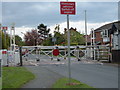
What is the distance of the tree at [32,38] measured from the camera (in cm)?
8012

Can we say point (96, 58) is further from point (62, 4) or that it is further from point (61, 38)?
point (61, 38)

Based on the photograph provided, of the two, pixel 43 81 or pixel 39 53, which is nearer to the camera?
pixel 43 81

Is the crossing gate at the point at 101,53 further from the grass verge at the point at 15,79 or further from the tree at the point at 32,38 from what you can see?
the tree at the point at 32,38

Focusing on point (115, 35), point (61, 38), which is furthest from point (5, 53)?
point (61, 38)

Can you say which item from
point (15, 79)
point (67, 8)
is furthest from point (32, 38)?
point (67, 8)

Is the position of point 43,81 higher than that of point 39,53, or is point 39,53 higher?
point 39,53

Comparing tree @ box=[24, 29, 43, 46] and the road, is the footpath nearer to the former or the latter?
the road

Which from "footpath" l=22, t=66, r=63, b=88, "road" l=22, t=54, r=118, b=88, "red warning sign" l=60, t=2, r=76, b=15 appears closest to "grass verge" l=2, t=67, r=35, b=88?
"footpath" l=22, t=66, r=63, b=88

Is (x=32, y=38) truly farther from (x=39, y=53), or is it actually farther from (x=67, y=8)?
(x=67, y=8)

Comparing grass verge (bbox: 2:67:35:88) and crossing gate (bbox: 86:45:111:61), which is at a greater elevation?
crossing gate (bbox: 86:45:111:61)

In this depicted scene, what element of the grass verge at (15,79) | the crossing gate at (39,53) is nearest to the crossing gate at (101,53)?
the crossing gate at (39,53)

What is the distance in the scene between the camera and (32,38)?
8194cm

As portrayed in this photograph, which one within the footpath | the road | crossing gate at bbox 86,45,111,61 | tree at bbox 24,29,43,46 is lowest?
the road

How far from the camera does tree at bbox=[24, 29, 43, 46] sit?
80.1 metres
